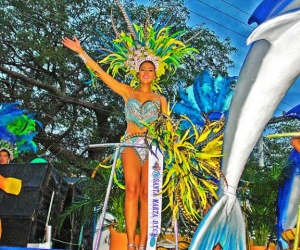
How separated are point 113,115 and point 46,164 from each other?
9.52 meters

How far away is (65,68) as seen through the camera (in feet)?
44.6

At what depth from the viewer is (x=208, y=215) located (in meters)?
3.13

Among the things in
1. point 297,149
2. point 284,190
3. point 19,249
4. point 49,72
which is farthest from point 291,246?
point 49,72

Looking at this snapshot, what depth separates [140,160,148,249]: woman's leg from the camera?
3.48 meters

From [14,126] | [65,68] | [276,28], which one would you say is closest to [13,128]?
[14,126]

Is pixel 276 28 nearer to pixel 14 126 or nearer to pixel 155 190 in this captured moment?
pixel 155 190

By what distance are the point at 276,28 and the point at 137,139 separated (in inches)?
47.5

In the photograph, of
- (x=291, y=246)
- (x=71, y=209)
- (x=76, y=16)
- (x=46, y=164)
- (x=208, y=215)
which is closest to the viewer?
(x=208, y=215)

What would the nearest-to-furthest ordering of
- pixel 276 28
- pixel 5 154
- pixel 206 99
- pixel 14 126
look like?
pixel 276 28
pixel 206 99
pixel 5 154
pixel 14 126

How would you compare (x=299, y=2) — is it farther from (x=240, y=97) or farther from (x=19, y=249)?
(x=19, y=249)

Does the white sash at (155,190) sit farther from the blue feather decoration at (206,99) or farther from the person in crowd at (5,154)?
the person in crowd at (5,154)

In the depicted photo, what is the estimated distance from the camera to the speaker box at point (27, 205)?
3697 millimetres

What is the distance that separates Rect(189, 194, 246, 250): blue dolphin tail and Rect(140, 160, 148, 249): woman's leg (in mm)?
498

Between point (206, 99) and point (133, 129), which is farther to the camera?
point (206, 99)
